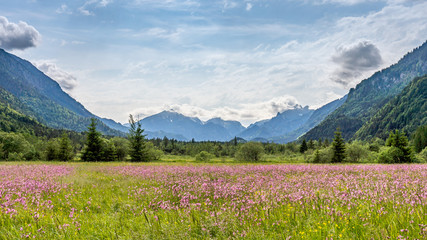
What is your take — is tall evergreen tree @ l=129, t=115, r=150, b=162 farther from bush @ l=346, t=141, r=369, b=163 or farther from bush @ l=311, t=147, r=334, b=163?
bush @ l=346, t=141, r=369, b=163

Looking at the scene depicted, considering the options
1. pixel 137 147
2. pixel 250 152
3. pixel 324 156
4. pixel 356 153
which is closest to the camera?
pixel 137 147

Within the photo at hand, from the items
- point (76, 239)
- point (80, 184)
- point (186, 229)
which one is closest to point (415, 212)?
point (186, 229)

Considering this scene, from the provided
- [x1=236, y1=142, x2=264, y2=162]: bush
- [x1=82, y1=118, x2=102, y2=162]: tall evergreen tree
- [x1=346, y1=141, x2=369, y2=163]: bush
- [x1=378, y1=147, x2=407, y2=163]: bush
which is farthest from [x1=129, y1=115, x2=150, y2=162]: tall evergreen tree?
[x1=346, y1=141, x2=369, y2=163]: bush

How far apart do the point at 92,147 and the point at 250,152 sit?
160 ft

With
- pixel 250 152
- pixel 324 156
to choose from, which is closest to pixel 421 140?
pixel 324 156

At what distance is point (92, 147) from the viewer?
53438 millimetres

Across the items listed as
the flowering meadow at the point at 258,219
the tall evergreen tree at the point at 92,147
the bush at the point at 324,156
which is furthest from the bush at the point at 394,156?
the tall evergreen tree at the point at 92,147

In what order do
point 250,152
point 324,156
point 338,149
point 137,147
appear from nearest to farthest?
point 137,147 < point 338,149 < point 324,156 < point 250,152

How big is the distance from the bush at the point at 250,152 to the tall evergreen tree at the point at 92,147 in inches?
1784

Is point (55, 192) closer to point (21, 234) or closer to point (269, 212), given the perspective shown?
point (21, 234)

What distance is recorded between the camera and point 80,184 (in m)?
11.3

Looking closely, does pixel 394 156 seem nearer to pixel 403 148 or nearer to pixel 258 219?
pixel 403 148

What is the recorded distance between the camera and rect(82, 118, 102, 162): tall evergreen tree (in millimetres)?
52469

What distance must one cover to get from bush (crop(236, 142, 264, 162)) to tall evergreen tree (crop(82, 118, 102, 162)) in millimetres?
45311
